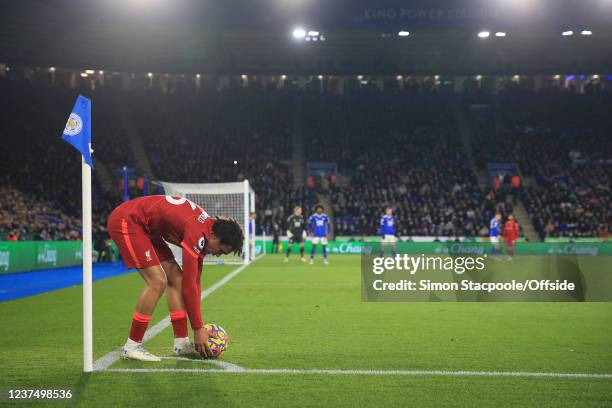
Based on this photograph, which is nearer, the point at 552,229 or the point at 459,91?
the point at 552,229

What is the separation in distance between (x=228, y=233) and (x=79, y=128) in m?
1.56

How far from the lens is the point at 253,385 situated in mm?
5145

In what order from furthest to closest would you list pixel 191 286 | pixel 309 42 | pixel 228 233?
pixel 309 42, pixel 228 233, pixel 191 286

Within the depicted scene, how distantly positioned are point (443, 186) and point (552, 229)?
6.87 m

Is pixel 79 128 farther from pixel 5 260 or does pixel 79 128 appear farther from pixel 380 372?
pixel 5 260

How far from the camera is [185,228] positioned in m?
5.58

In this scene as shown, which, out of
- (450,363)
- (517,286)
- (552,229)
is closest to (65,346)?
(450,363)

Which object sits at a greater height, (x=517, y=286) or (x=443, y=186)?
(x=443, y=186)

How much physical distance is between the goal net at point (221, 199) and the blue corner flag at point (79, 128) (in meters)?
15.1

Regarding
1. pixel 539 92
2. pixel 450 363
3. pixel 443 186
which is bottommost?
pixel 450 363

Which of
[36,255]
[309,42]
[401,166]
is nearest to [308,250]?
[401,166]

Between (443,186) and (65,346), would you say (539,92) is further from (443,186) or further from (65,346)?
(65,346)

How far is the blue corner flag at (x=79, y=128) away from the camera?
5512 millimetres

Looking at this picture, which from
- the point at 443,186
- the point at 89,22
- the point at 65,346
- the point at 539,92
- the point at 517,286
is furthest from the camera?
the point at 539,92
